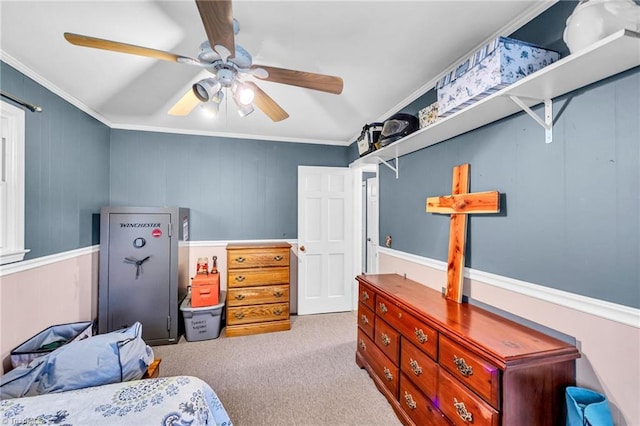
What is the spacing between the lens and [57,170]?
7.86ft

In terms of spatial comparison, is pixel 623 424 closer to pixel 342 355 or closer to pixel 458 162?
pixel 458 162

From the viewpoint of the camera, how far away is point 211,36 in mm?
1176

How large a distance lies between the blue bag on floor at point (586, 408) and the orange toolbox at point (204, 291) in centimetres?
305

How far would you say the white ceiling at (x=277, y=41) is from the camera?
1436mm

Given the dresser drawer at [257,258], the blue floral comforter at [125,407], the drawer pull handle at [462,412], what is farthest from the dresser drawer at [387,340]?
the dresser drawer at [257,258]

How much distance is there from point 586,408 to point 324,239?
3076 mm

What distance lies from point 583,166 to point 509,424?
1.15 meters

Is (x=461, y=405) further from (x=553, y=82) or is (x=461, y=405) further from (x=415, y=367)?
(x=553, y=82)

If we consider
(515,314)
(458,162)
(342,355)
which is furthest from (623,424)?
(342,355)

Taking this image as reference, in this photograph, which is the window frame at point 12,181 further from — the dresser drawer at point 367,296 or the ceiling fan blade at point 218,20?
the dresser drawer at point 367,296

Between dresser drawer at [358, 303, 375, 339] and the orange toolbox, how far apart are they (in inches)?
68.0

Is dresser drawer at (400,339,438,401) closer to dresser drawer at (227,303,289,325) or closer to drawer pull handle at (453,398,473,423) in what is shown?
drawer pull handle at (453,398,473,423)

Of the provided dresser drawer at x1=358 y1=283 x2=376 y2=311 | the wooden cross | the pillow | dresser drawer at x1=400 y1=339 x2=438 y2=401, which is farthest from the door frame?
the pillow

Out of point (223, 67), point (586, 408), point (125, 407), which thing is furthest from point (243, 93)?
point (586, 408)
